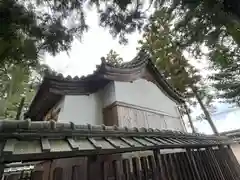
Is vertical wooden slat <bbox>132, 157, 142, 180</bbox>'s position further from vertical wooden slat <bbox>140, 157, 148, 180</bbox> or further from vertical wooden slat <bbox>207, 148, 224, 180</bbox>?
vertical wooden slat <bbox>207, 148, 224, 180</bbox>

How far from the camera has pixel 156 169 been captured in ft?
9.83

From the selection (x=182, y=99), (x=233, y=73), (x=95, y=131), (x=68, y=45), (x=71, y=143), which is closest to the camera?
(x=71, y=143)

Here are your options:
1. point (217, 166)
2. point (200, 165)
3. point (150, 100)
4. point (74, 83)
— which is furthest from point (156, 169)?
point (150, 100)

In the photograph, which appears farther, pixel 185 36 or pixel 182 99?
pixel 182 99

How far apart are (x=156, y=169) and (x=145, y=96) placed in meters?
5.19

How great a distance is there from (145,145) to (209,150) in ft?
9.29

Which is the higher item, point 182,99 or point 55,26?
point 182,99

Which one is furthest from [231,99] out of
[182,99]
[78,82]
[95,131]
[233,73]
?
[95,131]

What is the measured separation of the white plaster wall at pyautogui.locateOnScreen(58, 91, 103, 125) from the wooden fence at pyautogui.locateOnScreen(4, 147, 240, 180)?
7.95 feet

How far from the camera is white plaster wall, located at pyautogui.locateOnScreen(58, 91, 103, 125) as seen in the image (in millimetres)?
5898

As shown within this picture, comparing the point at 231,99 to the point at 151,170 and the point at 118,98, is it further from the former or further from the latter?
the point at 151,170

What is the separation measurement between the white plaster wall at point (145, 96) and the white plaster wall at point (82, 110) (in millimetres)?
908

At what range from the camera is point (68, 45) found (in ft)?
11.9

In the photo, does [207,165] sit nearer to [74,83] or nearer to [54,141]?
[54,141]
